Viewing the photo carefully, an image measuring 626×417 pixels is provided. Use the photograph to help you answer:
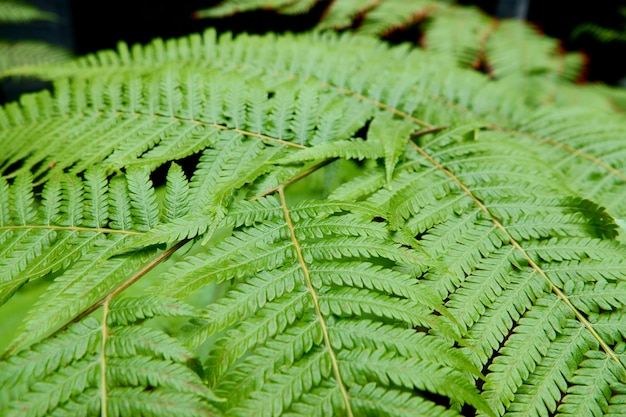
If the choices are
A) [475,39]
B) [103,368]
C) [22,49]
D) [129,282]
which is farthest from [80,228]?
[22,49]

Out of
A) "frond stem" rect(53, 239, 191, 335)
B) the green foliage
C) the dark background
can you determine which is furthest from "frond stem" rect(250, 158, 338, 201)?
the green foliage

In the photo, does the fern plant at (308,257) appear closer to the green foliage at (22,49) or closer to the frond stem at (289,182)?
the frond stem at (289,182)

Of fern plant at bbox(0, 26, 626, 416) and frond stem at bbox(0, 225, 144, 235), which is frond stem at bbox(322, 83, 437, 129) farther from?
frond stem at bbox(0, 225, 144, 235)

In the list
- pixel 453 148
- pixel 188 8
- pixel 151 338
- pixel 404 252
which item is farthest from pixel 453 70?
pixel 188 8

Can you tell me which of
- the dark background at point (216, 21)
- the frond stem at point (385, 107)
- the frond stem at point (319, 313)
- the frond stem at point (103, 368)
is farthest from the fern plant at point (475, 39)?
Result: the frond stem at point (103, 368)

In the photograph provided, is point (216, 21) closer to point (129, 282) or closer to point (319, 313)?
point (129, 282)

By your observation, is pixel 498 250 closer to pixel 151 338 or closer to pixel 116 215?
pixel 151 338
